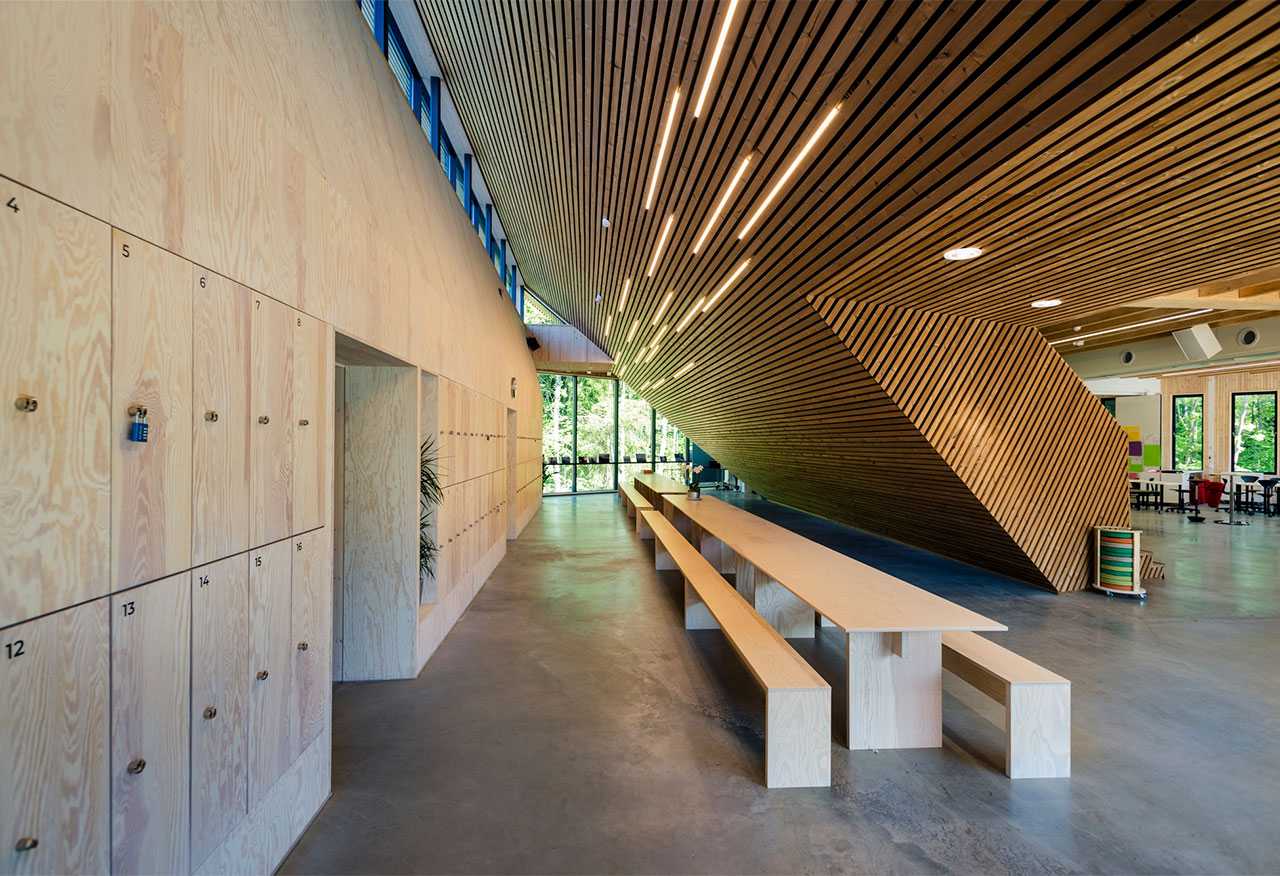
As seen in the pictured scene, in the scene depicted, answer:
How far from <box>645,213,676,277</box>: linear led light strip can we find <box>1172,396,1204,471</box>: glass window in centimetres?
1645

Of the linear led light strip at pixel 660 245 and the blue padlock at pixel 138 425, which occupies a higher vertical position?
→ the linear led light strip at pixel 660 245

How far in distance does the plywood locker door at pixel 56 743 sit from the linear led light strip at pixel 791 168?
3.57 meters

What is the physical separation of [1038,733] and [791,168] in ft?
11.1

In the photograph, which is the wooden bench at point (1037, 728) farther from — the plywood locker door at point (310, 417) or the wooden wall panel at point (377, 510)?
the wooden wall panel at point (377, 510)

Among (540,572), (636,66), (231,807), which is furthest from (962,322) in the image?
(231,807)

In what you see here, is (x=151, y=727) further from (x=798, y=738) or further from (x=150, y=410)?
(x=798, y=738)

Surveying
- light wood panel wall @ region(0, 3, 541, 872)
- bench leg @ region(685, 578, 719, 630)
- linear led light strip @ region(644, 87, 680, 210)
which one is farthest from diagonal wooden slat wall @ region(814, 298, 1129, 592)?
light wood panel wall @ region(0, 3, 541, 872)

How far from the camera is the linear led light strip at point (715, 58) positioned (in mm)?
2936

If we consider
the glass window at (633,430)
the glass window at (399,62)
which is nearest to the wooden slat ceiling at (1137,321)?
the glass window at (399,62)

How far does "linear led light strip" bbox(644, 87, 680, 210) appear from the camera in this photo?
12.9 feet

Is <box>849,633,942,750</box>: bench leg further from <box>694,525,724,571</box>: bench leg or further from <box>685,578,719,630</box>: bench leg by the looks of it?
<box>694,525,724,571</box>: bench leg

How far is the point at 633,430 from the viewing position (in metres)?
20.5

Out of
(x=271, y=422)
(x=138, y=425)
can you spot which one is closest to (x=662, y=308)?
(x=271, y=422)

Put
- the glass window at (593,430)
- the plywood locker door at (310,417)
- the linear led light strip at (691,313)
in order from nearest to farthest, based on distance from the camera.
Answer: the plywood locker door at (310,417)
the linear led light strip at (691,313)
the glass window at (593,430)
